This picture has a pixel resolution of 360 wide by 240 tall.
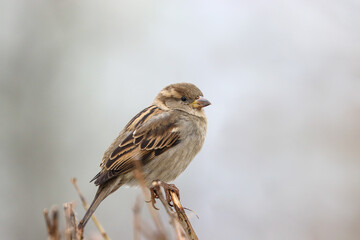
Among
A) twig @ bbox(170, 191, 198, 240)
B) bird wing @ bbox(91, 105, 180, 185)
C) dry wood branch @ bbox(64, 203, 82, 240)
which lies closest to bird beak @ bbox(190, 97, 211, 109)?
bird wing @ bbox(91, 105, 180, 185)

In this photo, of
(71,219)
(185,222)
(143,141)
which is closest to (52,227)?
(71,219)

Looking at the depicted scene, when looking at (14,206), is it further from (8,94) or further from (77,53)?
(77,53)

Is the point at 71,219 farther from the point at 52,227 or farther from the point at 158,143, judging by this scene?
the point at 158,143

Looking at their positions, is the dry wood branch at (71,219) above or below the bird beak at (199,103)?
below

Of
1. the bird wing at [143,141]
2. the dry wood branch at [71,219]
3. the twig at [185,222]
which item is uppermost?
the bird wing at [143,141]

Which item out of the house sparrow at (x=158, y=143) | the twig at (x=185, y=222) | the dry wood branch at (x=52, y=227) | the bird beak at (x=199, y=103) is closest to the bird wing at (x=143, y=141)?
the house sparrow at (x=158, y=143)

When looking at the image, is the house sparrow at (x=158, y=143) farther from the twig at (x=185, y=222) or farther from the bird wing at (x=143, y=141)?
the twig at (x=185, y=222)

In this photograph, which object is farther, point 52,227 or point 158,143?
point 158,143

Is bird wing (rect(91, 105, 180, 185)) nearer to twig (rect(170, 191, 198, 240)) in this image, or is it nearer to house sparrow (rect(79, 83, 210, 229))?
house sparrow (rect(79, 83, 210, 229))
